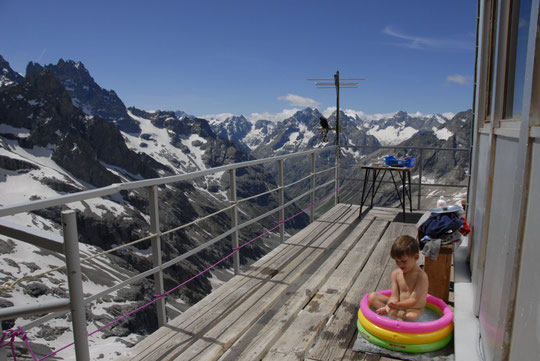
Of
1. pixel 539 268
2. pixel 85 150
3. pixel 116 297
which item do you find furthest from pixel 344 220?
pixel 85 150

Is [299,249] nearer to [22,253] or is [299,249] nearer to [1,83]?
[22,253]

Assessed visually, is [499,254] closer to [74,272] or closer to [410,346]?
[410,346]

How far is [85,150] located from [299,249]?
Answer: 117985mm

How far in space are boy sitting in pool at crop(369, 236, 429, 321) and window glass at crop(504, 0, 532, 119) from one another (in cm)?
113

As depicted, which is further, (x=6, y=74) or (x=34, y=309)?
(x=6, y=74)

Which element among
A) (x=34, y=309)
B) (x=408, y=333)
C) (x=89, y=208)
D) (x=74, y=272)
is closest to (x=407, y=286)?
(x=408, y=333)

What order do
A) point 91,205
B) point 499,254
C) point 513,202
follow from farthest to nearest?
1. point 91,205
2. point 499,254
3. point 513,202

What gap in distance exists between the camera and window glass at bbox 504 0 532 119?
196 cm

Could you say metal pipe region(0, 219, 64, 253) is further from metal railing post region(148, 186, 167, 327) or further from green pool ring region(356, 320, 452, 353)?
green pool ring region(356, 320, 452, 353)

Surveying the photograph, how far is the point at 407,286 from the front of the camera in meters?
3.09

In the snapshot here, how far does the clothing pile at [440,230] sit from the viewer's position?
3414mm

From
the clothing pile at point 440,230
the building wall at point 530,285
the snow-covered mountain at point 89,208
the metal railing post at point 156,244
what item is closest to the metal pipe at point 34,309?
the building wall at point 530,285

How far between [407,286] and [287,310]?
41.5 inches

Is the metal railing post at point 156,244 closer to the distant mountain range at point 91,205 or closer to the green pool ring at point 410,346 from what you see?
the green pool ring at point 410,346
